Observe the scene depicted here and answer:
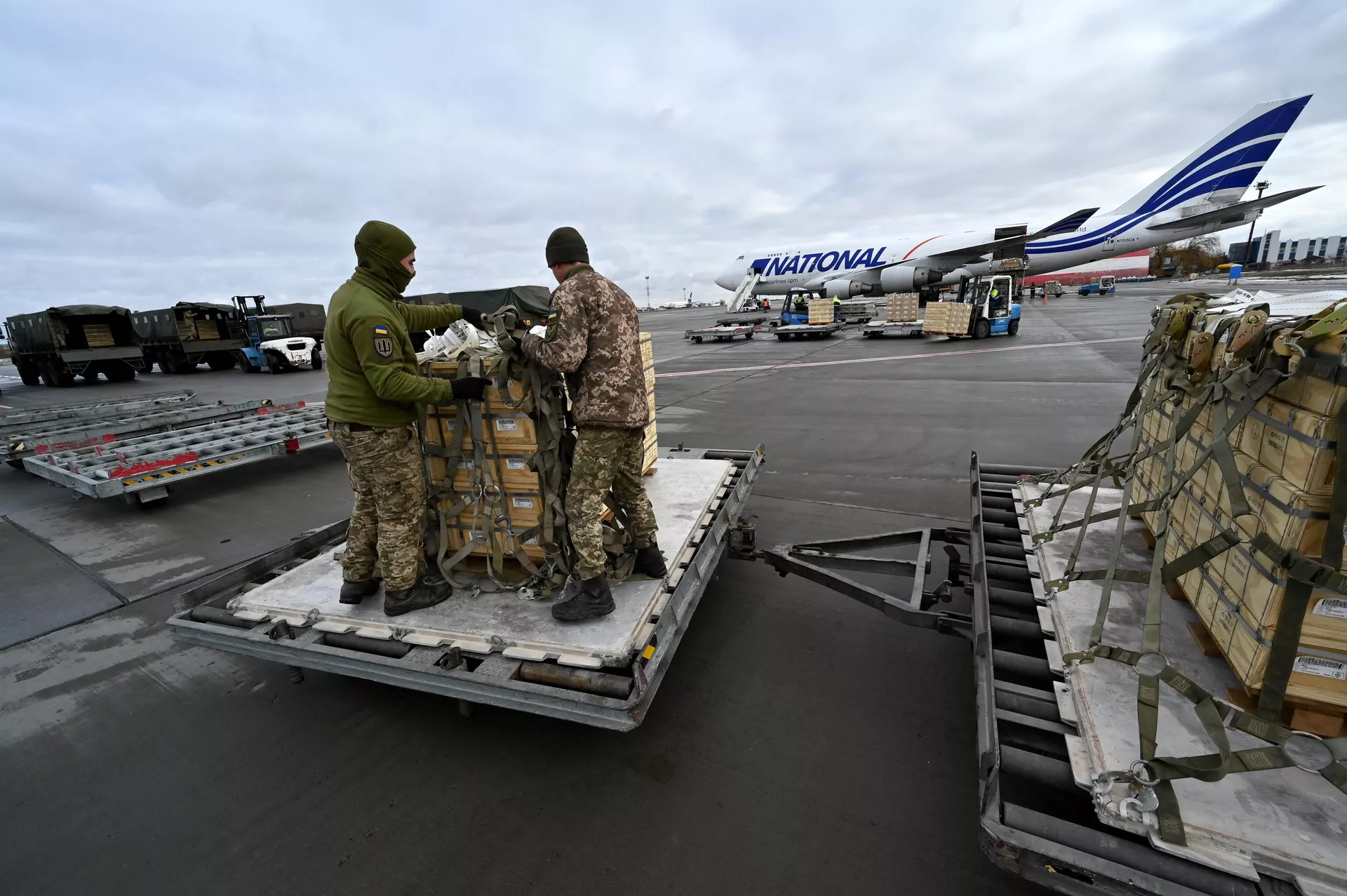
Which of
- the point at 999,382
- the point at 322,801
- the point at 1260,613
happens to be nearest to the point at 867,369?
the point at 999,382

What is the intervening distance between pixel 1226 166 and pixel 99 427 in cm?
4300

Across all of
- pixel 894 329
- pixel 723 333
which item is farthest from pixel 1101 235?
pixel 723 333

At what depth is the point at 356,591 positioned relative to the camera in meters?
3.16

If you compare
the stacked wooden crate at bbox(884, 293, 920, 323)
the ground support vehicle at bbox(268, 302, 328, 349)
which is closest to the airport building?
the stacked wooden crate at bbox(884, 293, 920, 323)

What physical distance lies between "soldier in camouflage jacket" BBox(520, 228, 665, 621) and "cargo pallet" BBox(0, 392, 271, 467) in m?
8.37

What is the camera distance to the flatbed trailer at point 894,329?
78.0 feet

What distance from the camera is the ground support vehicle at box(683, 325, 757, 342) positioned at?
2583 centimetres

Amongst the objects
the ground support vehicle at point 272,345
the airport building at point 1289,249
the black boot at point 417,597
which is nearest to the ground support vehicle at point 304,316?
the ground support vehicle at point 272,345

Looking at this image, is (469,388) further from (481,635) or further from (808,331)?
(808,331)

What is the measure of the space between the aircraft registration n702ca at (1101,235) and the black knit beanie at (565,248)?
28.0 meters

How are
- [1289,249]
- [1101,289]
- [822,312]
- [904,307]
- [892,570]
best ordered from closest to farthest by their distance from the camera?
[892,570]
[904,307]
[822,312]
[1101,289]
[1289,249]

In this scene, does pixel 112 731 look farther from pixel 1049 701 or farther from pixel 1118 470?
pixel 1118 470

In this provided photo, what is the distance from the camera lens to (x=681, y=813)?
93.5 inches

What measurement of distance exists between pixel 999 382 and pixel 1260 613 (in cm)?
1112
